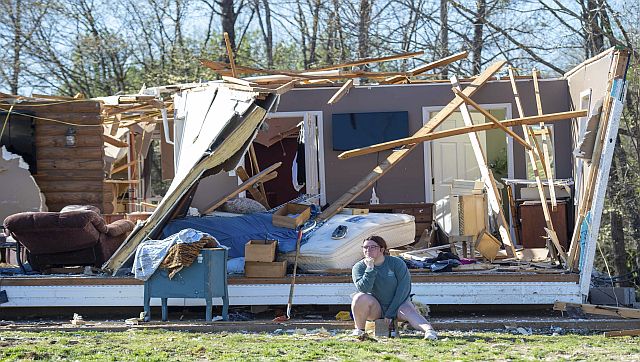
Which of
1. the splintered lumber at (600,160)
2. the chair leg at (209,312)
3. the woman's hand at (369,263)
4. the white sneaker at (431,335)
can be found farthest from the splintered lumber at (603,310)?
the chair leg at (209,312)

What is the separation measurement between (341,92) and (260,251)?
3389mm

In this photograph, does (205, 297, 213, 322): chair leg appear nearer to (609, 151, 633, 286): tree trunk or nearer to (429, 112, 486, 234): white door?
(429, 112, 486, 234): white door

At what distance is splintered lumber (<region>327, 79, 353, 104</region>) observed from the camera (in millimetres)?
12461

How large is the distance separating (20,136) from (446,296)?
21.0ft

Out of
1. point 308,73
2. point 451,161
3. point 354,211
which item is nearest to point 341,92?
point 308,73

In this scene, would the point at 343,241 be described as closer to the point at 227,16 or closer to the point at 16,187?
the point at 16,187

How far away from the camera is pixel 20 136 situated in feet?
43.9

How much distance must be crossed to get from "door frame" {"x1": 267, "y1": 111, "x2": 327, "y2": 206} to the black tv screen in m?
0.19

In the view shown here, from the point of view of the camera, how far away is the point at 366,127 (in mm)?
13391

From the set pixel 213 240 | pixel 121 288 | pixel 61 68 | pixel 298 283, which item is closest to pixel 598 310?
pixel 298 283

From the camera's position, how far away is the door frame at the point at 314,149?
1343 centimetres

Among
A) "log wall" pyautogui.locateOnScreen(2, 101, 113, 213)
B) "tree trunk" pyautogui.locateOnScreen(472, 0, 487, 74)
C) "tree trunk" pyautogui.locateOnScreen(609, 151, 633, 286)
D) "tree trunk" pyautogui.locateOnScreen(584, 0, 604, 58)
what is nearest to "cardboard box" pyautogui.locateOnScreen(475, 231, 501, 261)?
"log wall" pyautogui.locateOnScreen(2, 101, 113, 213)

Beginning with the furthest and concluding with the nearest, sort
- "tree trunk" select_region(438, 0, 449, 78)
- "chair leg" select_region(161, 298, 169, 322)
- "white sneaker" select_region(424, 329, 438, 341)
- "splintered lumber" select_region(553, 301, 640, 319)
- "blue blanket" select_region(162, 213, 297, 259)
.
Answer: "tree trunk" select_region(438, 0, 449, 78) < "blue blanket" select_region(162, 213, 297, 259) < "chair leg" select_region(161, 298, 169, 322) < "splintered lumber" select_region(553, 301, 640, 319) < "white sneaker" select_region(424, 329, 438, 341)

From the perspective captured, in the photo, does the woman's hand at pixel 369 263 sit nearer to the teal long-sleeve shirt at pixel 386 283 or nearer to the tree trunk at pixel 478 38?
the teal long-sleeve shirt at pixel 386 283
